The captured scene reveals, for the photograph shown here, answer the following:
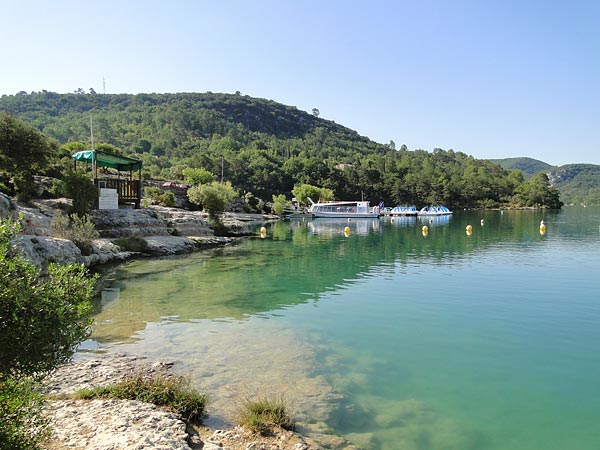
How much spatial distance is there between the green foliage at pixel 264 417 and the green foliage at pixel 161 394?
2.43ft

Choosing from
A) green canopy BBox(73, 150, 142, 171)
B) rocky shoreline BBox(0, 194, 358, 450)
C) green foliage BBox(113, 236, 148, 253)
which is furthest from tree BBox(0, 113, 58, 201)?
rocky shoreline BBox(0, 194, 358, 450)

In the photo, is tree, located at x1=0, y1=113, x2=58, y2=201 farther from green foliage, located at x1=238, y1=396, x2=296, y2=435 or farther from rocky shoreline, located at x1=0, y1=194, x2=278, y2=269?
green foliage, located at x1=238, y1=396, x2=296, y2=435

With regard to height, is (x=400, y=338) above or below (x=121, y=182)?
below

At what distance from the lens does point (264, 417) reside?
659cm

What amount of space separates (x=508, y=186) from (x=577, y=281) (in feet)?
476

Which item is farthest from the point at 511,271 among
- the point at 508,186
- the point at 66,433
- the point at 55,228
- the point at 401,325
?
the point at 508,186

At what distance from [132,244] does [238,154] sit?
10667 cm

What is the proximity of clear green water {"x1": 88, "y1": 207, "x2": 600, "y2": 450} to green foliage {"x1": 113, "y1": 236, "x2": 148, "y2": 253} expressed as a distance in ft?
11.2

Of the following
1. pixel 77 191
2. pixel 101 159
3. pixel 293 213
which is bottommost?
pixel 293 213

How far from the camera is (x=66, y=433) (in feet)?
18.6

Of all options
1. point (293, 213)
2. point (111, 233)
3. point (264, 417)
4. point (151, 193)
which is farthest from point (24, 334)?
point (293, 213)

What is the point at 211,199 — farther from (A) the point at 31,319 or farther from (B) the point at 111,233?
(A) the point at 31,319

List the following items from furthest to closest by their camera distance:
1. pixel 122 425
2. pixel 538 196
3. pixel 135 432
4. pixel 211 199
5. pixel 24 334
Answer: pixel 538 196
pixel 211 199
pixel 122 425
pixel 135 432
pixel 24 334

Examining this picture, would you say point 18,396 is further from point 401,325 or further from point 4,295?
point 401,325
